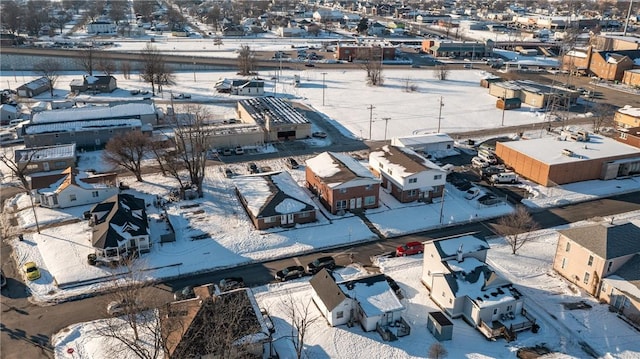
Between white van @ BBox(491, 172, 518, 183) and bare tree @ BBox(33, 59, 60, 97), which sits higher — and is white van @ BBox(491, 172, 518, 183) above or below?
below

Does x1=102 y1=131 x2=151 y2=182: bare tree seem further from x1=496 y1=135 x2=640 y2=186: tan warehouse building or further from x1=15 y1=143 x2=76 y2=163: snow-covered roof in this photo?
x1=496 y1=135 x2=640 y2=186: tan warehouse building

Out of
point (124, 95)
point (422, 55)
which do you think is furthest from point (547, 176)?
point (422, 55)

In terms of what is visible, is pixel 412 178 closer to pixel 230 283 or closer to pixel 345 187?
pixel 345 187

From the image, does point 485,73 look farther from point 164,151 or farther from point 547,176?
point 164,151

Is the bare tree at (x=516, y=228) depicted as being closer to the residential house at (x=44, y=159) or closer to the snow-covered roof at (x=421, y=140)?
the snow-covered roof at (x=421, y=140)

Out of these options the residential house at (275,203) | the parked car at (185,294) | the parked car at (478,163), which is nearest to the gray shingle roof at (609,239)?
the parked car at (478,163)

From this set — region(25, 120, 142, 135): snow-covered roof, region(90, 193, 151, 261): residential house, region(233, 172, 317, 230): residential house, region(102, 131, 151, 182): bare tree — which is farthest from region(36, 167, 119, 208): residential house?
region(25, 120, 142, 135): snow-covered roof

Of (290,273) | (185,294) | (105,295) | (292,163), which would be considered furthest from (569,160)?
(105,295)
